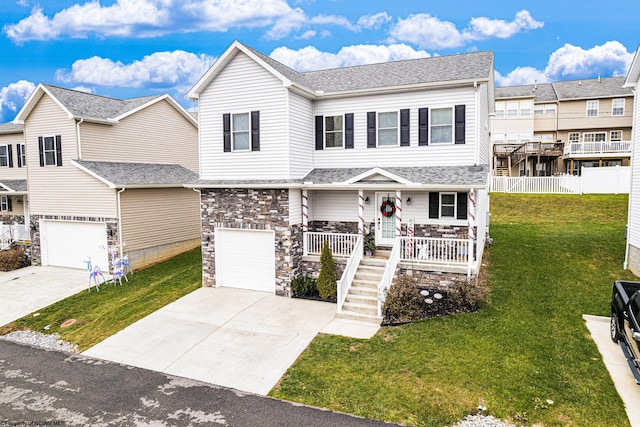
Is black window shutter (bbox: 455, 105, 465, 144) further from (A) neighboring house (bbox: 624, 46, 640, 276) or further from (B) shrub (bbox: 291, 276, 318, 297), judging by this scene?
(B) shrub (bbox: 291, 276, 318, 297)

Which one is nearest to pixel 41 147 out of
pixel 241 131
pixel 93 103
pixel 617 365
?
pixel 93 103

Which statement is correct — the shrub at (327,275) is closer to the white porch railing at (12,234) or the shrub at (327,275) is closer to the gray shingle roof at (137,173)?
the gray shingle roof at (137,173)

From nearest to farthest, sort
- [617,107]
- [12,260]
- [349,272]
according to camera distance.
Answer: [349,272] < [12,260] < [617,107]

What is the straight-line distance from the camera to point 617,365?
8703mm

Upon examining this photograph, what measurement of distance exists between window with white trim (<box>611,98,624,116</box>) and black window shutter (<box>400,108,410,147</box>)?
100ft

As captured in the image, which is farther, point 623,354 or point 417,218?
point 417,218

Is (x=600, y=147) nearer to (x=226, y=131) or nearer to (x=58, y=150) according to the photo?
(x=226, y=131)

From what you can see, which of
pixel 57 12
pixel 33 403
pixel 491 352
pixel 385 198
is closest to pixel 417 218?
pixel 385 198

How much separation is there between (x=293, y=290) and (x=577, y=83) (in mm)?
37495

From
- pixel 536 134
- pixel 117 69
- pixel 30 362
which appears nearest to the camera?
A: pixel 30 362

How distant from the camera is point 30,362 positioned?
10602 mm

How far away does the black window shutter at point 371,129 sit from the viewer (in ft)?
49.7

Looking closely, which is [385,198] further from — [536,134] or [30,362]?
[536,134]

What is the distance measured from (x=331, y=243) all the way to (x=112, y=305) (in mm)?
8189
